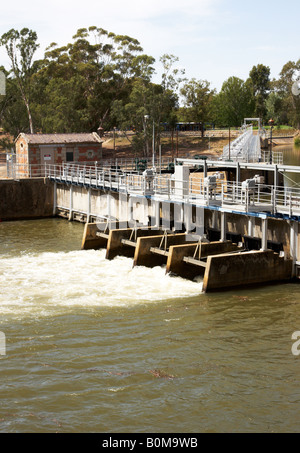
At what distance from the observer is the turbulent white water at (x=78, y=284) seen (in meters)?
24.2

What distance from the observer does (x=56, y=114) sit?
73.8 meters

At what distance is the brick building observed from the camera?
161 ft

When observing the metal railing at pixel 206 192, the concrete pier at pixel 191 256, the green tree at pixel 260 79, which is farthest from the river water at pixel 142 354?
the green tree at pixel 260 79

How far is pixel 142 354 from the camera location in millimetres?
19391

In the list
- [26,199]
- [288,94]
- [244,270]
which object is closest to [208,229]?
[244,270]

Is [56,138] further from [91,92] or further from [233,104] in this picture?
[233,104]

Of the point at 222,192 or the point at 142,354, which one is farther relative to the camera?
the point at 222,192

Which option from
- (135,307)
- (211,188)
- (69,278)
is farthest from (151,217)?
(135,307)

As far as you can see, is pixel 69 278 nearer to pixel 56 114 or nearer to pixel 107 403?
pixel 107 403

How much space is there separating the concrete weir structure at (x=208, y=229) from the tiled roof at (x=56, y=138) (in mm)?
10921

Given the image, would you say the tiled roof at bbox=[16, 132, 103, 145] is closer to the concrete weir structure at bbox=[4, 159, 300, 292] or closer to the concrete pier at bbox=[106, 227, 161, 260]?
the concrete weir structure at bbox=[4, 159, 300, 292]

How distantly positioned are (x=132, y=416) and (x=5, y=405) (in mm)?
3310

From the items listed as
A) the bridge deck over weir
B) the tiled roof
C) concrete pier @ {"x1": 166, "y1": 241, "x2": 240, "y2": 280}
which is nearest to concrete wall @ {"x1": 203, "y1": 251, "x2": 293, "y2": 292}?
concrete pier @ {"x1": 166, "y1": 241, "x2": 240, "y2": 280}

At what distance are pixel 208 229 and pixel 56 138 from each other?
2303 centimetres
